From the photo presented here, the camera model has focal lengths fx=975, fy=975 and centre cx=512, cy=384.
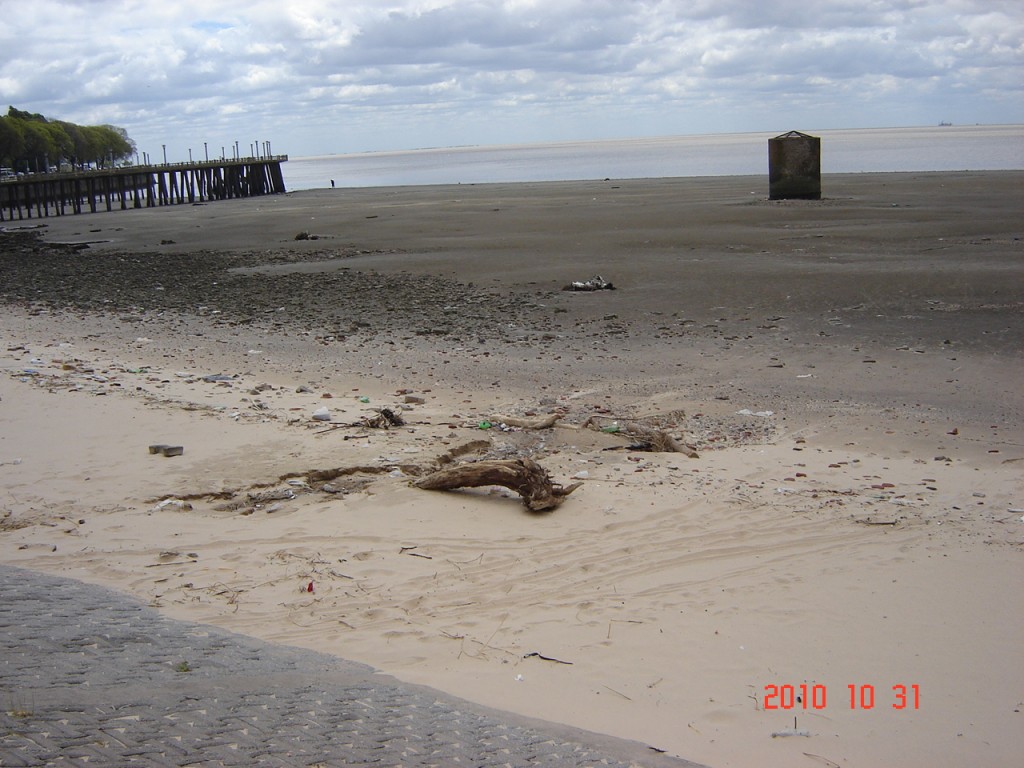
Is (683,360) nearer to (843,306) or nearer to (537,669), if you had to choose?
(843,306)

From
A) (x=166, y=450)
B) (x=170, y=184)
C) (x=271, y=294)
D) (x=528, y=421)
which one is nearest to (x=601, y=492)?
(x=528, y=421)

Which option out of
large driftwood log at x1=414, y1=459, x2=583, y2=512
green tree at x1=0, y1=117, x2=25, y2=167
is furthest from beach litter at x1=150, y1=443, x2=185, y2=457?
green tree at x1=0, y1=117, x2=25, y2=167

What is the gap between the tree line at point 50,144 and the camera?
81688 millimetres

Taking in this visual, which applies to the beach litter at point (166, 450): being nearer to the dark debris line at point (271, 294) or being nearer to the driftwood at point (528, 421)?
the driftwood at point (528, 421)

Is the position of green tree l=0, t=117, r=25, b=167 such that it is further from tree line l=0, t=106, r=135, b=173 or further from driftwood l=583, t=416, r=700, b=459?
driftwood l=583, t=416, r=700, b=459

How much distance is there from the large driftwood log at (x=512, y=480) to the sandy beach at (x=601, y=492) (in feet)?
0.44

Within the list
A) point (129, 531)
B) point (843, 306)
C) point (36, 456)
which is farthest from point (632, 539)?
point (843, 306)

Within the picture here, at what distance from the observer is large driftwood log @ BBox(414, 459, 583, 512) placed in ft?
20.6

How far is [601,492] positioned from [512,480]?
2.20 feet

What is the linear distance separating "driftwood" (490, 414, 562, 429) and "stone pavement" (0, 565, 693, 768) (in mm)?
4140

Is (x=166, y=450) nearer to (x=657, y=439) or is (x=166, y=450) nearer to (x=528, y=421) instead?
(x=528, y=421)

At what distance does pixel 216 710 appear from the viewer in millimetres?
3219

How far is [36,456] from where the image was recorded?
7.14 m

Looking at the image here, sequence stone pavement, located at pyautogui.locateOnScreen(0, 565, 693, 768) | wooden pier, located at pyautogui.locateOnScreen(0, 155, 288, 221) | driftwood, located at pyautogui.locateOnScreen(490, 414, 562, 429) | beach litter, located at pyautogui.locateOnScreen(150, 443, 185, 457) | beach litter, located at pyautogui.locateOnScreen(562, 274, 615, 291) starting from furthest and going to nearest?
wooden pier, located at pyautogui.locateOnScreen(0, 155, 288, 221)
beach litter, located at pyautogui.locateOnScreen(562, 274, 615, 291)
driftwood, located at pyautogui.locateOnScreen(490, 414, 562, 429)
beach litter, located at pyautogui.locateOnScreen(150, 443, 185, 457)
stone pavement, located at pyautogui.locateOnScreen(0, 565, 693, 768)
